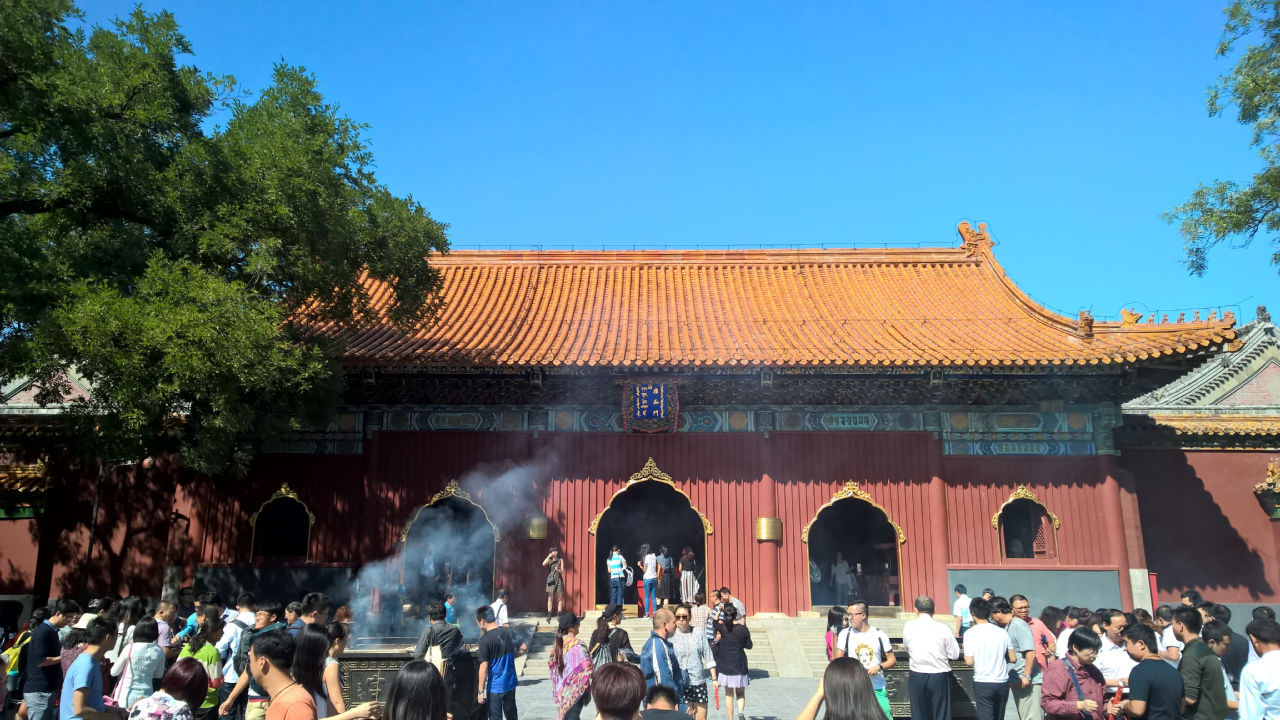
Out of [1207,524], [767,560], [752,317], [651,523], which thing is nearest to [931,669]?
[767,560]

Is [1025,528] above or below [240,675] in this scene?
above

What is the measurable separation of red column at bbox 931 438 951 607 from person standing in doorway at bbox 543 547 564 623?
5749 millimetres

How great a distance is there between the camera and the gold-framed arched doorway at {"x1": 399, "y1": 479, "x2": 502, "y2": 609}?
1472 centimetres

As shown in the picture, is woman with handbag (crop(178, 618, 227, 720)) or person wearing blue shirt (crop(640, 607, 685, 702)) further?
person wearing blue shirt (crop(640, 607, 685, 702))

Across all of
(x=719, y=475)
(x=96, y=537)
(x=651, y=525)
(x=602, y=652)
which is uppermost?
(x=719, y=475)

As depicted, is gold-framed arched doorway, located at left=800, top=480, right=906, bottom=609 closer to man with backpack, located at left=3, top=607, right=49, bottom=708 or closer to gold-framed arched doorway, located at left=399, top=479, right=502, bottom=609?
gold-framed arched doorway, located at left=399, top=479, right=502, bottom=609

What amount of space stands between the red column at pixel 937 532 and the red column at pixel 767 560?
213cm

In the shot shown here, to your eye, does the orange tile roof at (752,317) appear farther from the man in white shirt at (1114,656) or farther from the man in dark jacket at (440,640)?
the man in dark jacket at (440,640)

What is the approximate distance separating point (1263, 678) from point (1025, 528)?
35.0 feet

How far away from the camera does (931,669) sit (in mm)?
7191

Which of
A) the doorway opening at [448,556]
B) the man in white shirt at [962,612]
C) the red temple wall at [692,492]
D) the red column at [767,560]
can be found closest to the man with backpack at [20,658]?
the red temple wall at [692,492]

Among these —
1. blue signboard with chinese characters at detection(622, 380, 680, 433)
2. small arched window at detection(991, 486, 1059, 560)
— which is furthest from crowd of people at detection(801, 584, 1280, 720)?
blue signboard with chinese characters at detection(622, 380, 680, 433)

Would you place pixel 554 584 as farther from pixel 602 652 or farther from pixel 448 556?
pixel 602 652

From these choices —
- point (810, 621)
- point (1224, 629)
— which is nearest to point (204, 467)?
point (810, 621)
